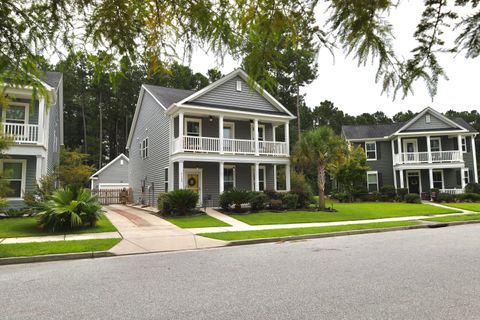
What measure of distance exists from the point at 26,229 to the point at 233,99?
13.3 meters

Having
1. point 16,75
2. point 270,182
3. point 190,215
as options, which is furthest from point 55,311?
point 270,182

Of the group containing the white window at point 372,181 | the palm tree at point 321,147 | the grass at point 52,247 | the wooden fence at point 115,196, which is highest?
the palm tree at point 321,147

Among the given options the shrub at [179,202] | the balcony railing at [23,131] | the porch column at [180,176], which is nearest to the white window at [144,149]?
the porch column at [180,176]

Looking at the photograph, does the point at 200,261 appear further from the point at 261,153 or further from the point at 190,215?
the point at 261,153

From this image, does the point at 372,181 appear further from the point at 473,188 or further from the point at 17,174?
the point at 17,174

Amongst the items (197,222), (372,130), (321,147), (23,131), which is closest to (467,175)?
(372,130)

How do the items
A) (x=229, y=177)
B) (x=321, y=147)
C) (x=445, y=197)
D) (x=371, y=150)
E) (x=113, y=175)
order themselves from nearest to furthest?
(x=321, y=147) < (x=229, y=177) < (x=445, y=197) < (x=371, y=150) < (x=113, y=175)

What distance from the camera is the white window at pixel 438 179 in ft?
98.0

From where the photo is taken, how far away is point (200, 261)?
7602mm

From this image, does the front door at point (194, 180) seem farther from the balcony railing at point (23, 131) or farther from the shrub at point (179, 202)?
the balcony railing at point (23, 131)

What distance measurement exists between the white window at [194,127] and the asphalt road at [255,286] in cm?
1252

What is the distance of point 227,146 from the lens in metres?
20.1

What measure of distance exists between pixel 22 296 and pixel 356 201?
2741 centimetres

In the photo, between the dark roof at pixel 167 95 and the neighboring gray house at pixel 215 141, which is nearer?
the neighboring gray house at pixel 215 141
